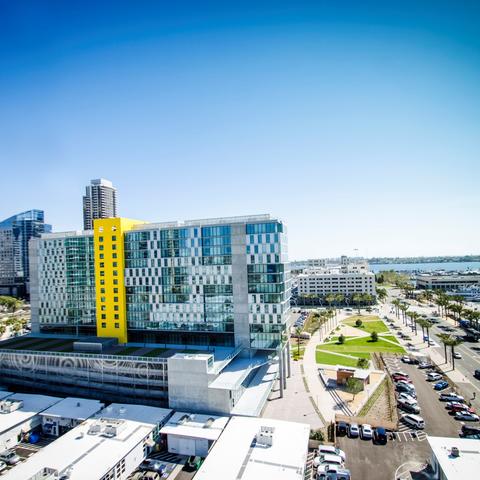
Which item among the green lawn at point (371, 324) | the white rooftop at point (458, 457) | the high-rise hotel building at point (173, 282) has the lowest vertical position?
the green lawn at point (371, 324)

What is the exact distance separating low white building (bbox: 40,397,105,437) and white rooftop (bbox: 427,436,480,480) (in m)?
49.5

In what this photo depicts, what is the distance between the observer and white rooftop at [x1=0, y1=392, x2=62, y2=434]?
50.9 metres

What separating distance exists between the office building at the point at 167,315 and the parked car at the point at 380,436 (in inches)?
675

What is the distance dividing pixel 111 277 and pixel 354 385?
2281 inches

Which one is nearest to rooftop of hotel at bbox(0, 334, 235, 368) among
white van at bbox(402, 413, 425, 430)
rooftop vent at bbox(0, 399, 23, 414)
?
rooftop vent at bbox(0, 399, 23, 414)

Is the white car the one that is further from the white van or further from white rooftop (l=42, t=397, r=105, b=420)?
white rooftop (l=42, t=397, r=105, b=420)

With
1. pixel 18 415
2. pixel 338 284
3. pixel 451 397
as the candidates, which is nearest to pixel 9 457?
pixel 18 415

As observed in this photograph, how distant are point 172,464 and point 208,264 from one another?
3796 cm

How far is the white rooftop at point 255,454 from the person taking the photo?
36.2 meters

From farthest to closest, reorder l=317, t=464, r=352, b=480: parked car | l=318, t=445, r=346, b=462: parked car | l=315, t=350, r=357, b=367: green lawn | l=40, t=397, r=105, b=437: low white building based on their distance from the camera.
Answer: l=315, t=350, r=357, b=367: green lawn → l=40, t=397, r=105, b=437: low white building → l=318, t=445, r=346, b=462: parked car → l=317, t=464, r=352, b=480: parked car

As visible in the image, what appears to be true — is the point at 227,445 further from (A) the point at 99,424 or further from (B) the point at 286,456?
(A) the point at 99,424

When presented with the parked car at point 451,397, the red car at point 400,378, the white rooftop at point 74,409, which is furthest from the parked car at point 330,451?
the white rooftop at point 74,409

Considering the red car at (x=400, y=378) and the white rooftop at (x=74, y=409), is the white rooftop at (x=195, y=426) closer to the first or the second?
A: the white rooftop at (x=74, y=409)

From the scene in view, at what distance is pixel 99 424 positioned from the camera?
47656mm
